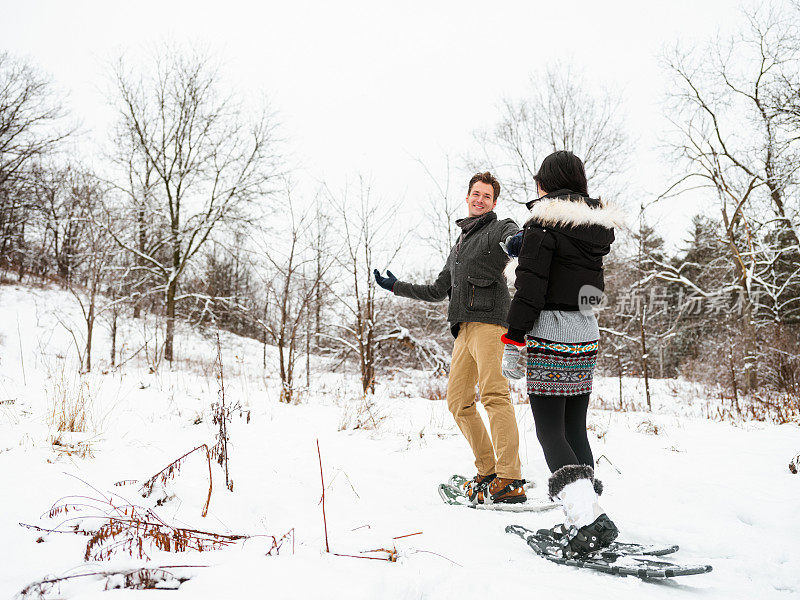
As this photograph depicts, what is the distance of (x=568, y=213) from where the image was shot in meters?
1.99

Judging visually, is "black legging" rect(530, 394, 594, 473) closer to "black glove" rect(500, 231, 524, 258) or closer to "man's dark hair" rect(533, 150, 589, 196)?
"black glove" rect(500, 231, 524, 258)

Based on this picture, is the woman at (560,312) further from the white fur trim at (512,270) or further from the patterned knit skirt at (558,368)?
the white fur trim at (512,270)

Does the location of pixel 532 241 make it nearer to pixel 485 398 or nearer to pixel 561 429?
pixel 561 429

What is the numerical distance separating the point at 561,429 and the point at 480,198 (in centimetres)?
176

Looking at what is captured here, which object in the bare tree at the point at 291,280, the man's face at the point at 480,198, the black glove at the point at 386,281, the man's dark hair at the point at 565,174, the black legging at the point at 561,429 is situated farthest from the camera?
the bare tree at the point at 291,280

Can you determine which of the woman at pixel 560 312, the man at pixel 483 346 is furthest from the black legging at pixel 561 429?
the man at pixel 483 346

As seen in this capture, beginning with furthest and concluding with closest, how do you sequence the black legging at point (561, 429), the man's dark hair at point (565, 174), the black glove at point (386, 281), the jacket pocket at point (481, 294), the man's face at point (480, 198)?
1. the black glove at point (386, 281)
2. the man's face at point (480, 198)
3. the jacket pocket at point (481, 294)
4. the man's dark hair at point (565, 174)
5. the black legging at point (561, 429)

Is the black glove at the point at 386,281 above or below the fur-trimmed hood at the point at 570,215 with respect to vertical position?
below

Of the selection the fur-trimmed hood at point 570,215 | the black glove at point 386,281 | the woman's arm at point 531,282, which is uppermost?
the fur-trimmed hood at point 570,215

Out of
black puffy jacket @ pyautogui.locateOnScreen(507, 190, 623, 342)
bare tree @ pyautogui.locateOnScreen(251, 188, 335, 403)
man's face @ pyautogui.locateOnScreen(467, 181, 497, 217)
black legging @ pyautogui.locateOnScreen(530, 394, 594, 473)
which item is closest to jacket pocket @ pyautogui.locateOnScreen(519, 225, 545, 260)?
black puffy jacket @ pyautogui.locateOnScreen(507, 190, 623, 342)

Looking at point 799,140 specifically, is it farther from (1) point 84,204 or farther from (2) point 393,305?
(1) point 84,204

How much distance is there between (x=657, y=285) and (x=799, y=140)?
7.84 meters

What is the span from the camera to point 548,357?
6.66 ft

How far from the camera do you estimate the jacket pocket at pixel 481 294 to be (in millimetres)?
2812
